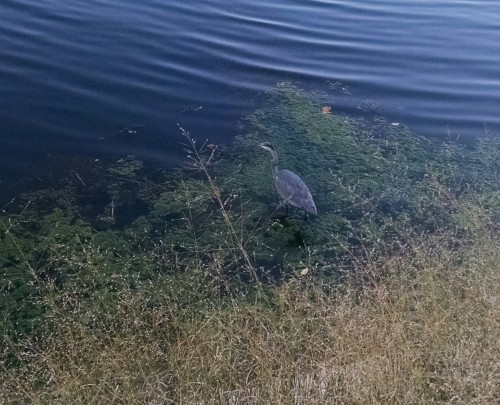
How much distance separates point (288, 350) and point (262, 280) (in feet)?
2.57

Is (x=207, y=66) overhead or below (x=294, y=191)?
overhead

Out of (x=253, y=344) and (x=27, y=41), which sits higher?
(x=27, y=41)

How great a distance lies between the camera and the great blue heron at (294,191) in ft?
11.8

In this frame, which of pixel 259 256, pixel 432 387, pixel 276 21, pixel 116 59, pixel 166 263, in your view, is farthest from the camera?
pixel 276 21

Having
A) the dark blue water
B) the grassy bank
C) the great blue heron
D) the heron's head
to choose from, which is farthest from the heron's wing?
the dark blue water

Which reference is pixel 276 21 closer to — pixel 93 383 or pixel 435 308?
pixel 435 308

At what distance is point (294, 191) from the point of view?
3646 mm

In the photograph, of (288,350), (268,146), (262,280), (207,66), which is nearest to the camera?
(288,350)

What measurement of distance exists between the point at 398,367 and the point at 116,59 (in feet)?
13.4

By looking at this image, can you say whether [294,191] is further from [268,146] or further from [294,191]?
[268,146]

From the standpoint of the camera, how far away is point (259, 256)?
338 centimetres

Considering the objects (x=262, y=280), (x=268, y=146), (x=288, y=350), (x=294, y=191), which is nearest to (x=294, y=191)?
(x=294, y=191)

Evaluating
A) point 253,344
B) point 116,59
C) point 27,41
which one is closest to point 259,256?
point 253,344

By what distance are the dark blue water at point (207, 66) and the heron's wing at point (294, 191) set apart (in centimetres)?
86
